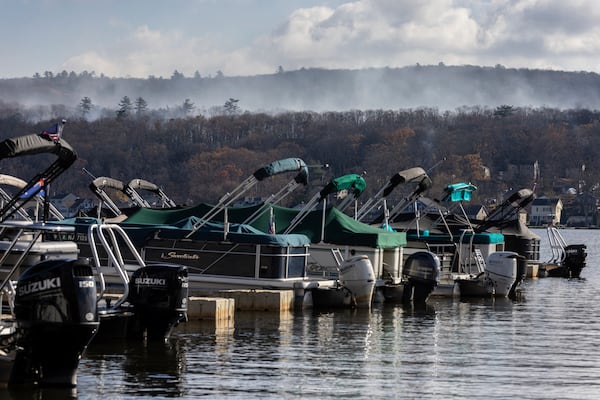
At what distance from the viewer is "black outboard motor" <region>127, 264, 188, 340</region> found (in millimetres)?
24891

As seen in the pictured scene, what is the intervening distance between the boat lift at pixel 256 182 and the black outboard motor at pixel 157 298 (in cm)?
888

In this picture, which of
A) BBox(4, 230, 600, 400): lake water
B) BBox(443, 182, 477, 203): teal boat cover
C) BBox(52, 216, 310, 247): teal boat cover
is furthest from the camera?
BBox(443, 182, 477, 203): teal boat cover

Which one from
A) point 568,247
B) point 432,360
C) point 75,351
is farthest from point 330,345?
point 568,247

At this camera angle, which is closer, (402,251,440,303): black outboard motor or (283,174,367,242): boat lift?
(402,251,440,303): black outboard motor

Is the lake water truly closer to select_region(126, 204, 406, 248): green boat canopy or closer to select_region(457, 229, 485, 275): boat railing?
select_region(126, 204, 406, 248): green boat canopy

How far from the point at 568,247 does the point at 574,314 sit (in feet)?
80.7

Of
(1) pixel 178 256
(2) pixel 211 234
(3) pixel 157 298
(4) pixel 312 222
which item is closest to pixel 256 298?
(2) pixel 211 234

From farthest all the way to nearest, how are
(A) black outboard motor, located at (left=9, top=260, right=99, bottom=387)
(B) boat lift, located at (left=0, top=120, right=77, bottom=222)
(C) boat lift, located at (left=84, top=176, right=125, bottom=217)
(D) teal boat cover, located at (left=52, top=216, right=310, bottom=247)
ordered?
(C) boat lift, located at (left=84, top=176, right=125, bottom=217)
(D) teal boat cover, located at (left=52, top=216, right=310, bottom=247)
(B) boat lift, located at (left=0, top=120, right=77, bottom=222)
(A) black outboard motor, located at (left=9, top=260, right=99, bottom=387)

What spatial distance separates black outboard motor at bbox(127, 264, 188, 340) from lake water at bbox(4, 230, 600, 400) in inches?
16.7

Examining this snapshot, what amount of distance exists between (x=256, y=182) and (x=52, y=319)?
18211mm

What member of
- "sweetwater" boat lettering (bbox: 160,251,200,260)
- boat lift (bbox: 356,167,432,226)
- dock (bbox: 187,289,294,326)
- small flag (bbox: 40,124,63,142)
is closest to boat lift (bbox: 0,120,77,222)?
small flag (bbox: 40,124,63,142)

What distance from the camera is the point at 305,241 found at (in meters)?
35.2

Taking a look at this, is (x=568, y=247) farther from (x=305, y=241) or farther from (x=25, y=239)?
(x=25, y=239)

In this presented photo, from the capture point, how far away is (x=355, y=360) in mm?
24844
